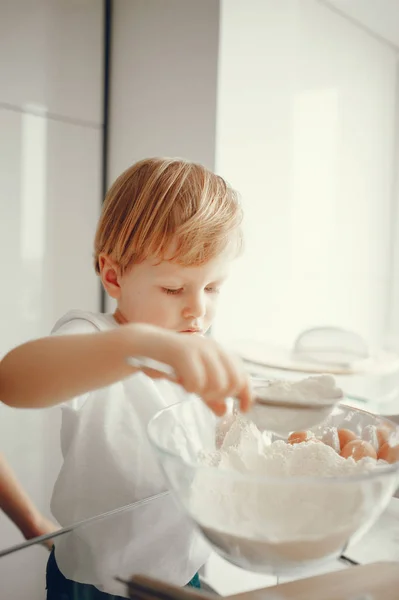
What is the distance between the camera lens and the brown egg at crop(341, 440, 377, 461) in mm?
469

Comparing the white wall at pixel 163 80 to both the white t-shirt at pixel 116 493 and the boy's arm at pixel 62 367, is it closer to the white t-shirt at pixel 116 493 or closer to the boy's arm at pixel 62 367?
the white t-shirt at pixel 116 493

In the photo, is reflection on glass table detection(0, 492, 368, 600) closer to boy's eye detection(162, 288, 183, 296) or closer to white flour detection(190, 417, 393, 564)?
white flour detection(190, 417, 393, 564)

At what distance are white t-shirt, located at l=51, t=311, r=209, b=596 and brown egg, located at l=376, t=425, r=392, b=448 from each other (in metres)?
0.19

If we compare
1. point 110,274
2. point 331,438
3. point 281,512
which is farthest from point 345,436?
point 110,274

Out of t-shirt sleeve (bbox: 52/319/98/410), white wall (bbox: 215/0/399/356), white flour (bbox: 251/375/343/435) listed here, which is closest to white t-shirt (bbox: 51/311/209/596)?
t-shirt sleeve (bbox: 52/319/98/410)

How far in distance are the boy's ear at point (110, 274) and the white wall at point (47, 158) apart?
69 centimetres

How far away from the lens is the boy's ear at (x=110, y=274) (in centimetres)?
70

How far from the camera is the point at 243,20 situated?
4.05 ft

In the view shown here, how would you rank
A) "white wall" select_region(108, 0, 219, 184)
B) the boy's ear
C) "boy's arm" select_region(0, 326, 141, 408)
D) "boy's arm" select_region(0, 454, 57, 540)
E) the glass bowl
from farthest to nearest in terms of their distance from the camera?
"white wall" select_region(108, 0, 219, 184), the boy's ear, "boy's arm" select_region(0, 454, 57, 540), "boy's arm" select_region(0, 326, 141, 408), the glass bowl

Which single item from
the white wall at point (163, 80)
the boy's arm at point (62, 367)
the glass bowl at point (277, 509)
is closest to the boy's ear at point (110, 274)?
the boy's arm at point (62, 367)

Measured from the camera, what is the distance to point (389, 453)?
0.46m

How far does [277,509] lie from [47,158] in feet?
3.99

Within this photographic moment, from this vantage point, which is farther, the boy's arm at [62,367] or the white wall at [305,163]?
the white wall at [305,163]

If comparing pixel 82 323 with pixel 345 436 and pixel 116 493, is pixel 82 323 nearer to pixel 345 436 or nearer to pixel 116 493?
pixel 116 493
